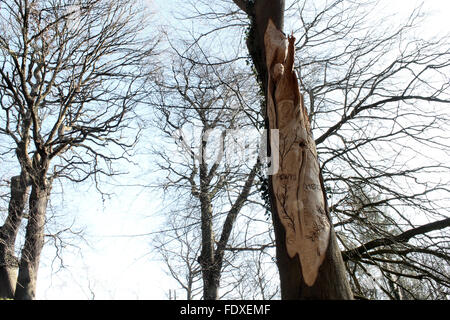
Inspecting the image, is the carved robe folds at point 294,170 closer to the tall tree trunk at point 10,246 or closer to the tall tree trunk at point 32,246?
the tall tree trunk at point 32,246

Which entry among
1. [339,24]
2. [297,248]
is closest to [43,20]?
[339,24]

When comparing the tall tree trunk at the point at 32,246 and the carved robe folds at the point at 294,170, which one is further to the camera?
the tall tree trunk at the point at 32,246

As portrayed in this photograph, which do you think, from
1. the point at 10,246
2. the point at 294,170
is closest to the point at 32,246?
the point at 10,246

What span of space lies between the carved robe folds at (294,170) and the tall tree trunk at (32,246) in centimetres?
568

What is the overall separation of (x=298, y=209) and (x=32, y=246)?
5.92 m

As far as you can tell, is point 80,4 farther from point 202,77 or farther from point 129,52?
point 202,77

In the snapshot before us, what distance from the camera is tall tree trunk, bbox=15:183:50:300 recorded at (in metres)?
5.97

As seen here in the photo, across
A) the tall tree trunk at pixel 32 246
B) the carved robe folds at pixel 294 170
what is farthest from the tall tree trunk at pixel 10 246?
the carved robe folds at pixel 294 170

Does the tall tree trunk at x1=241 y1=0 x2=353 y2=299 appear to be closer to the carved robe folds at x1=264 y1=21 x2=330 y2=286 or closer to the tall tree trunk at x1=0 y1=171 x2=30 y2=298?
the carved robe folds at x1=264 y1=21 x2=330 y2=286

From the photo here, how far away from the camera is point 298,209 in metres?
2.24

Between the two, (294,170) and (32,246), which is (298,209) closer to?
(294,170)

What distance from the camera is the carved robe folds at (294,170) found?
212 centimetres

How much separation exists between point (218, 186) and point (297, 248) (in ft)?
10.5

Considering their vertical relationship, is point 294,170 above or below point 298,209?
above
